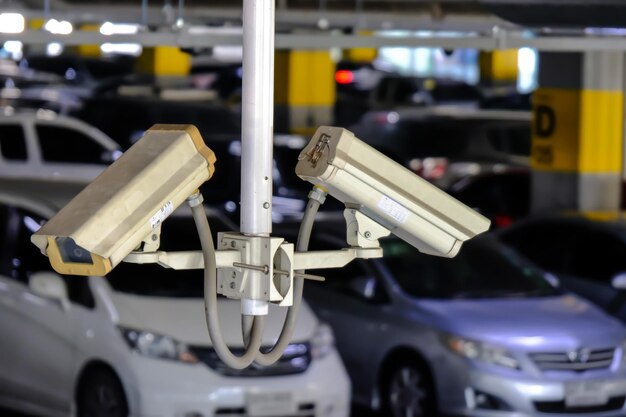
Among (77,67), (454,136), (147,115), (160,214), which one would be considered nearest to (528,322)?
(160,214)

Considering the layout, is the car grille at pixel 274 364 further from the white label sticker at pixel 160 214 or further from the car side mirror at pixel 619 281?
the white label sticker at pixel 160 214

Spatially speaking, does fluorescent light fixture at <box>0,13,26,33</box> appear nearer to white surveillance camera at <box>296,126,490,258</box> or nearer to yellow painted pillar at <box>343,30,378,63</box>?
white surveillance camera at <box>296,126,490,258</box>

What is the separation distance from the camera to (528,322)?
10.5 meters

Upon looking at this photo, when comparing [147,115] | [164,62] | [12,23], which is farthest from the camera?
[164,62]

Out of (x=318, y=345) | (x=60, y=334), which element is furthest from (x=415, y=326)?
(x=60, y=334)

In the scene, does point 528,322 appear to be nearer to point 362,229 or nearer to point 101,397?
point 101,397

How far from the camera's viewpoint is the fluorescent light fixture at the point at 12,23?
1085 cm

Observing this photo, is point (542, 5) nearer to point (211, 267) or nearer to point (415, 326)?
point (415, 326)

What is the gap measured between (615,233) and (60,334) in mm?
4859

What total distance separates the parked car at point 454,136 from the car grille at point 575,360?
10.2 m

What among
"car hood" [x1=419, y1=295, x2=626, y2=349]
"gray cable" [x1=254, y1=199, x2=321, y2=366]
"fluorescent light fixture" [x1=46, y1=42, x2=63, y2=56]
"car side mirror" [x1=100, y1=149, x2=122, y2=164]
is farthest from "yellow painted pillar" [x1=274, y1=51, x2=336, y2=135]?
"gray cable" [x1=254, y1=199, x2=321, y2=366]

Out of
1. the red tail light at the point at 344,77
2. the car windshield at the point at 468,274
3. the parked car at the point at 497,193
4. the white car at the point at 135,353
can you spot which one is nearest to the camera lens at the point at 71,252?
the white car at the point at 135,353

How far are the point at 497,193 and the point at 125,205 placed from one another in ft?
43.4

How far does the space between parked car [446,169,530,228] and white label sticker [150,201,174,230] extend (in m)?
12.4
